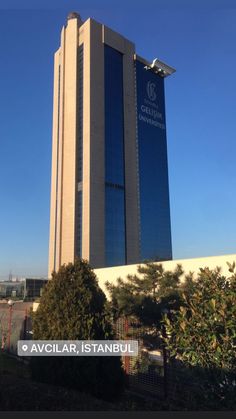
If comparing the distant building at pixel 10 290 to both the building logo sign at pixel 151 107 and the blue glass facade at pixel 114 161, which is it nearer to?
the blue glass facade at pixel 114 161

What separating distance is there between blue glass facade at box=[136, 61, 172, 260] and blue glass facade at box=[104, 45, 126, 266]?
18.1 ft

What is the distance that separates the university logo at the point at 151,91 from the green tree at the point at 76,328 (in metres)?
89.3

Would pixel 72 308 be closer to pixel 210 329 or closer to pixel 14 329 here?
pixel 210 329

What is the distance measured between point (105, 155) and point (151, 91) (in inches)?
964

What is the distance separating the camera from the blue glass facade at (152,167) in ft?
278

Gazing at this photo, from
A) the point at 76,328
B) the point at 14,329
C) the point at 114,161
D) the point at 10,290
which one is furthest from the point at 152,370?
the point at 10,290

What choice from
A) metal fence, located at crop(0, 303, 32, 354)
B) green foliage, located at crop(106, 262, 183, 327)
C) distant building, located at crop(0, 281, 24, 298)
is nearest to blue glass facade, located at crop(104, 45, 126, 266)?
distant building, located at crop(0, 281, 24, 298)

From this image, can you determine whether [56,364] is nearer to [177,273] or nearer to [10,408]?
[10,408]

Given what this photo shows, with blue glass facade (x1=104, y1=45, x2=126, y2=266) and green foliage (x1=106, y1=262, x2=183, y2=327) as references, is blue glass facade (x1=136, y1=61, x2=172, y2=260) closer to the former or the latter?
blue glass facade (x1=104, y1=45, x2=126, y2=266)

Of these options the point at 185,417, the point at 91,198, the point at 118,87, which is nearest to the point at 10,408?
the point at 185,417

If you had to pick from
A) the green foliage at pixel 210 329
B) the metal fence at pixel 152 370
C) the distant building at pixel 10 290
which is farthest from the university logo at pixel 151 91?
the green foliage at pixel 210 329

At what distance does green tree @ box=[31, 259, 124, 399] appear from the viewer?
24.3 ft

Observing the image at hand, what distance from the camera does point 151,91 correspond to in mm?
94188

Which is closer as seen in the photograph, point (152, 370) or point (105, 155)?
point (152, 370)
